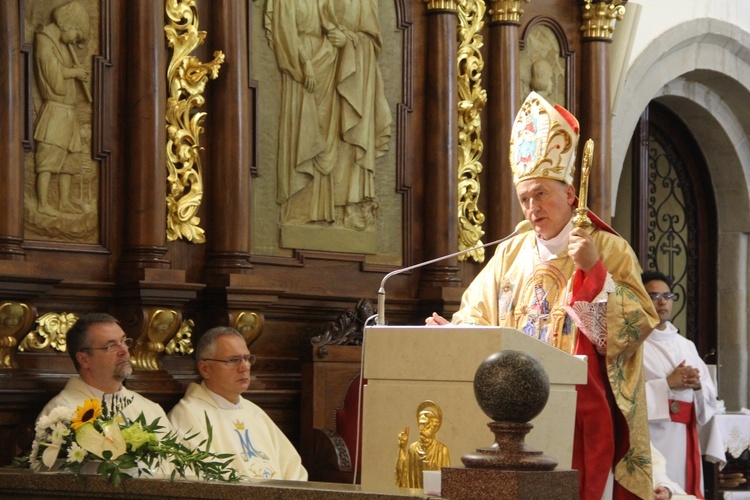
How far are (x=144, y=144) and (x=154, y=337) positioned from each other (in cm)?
85

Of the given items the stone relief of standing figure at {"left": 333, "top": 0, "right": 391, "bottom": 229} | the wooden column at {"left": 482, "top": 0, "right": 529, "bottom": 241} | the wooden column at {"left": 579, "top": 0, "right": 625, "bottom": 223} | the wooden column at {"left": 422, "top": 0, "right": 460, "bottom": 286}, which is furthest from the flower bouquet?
the wooden column at {"left": 579, "top": 0, "right": 625, "bottom": 223}

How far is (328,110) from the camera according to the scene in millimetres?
7207

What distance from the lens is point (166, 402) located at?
20.4ft

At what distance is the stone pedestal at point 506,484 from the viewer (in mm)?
3500

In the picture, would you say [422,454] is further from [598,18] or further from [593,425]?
[598,18]

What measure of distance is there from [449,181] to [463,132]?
1.35 ft

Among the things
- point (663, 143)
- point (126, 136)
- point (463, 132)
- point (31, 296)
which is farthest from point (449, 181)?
point (663, 143)

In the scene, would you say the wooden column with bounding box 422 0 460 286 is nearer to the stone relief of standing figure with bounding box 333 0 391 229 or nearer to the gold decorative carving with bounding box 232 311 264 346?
the stone relief of standing figure with bounding box 333 0 391 229

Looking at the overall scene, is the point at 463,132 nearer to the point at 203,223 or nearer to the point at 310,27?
the point at 310,27

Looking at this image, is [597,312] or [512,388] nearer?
[512,388]

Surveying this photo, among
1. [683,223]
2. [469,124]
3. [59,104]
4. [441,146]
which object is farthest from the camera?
[683,223]

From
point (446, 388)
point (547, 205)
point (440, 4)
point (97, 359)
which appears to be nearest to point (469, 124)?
point (440, 4)

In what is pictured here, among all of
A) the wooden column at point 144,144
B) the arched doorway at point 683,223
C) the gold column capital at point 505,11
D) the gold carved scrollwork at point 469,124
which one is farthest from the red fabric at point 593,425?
the arched doorway at point 683,223

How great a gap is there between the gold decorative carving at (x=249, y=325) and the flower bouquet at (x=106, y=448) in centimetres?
176
